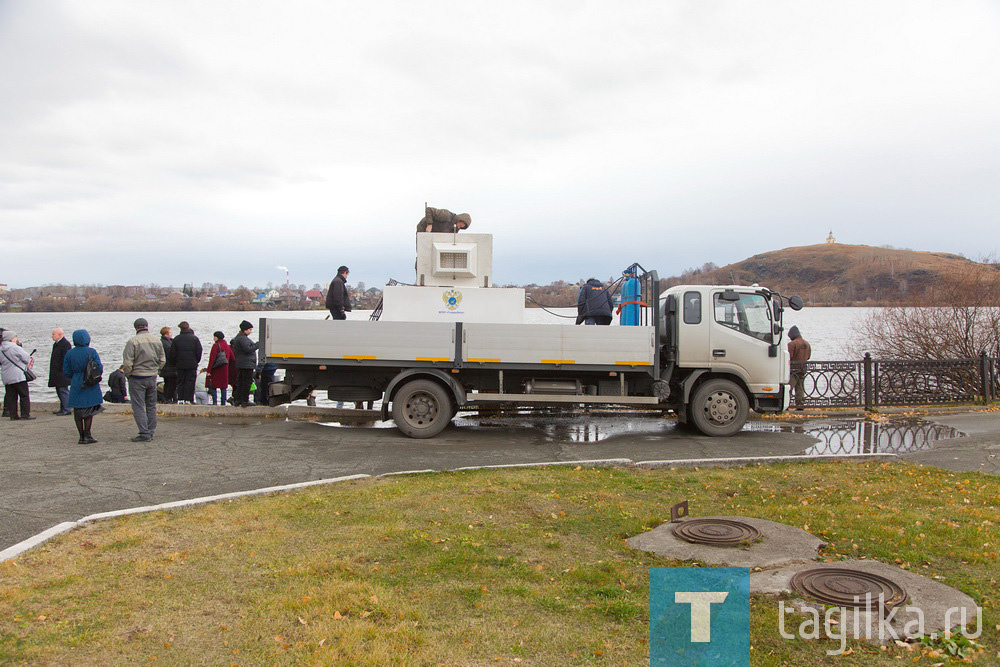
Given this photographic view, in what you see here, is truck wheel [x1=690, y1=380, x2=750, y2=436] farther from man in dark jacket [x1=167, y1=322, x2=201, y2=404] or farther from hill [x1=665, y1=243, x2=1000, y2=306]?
hill [x1=665, y1=243, x2=1000, y2=306]

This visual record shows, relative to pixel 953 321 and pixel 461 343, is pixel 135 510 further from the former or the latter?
pixel 953 321

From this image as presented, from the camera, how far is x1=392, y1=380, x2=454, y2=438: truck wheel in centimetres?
1173

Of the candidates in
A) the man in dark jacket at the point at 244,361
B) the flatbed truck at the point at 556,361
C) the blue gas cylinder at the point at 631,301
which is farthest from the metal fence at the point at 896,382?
the man in dark jacket at the point at 244,361

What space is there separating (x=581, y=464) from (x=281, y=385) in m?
5.54

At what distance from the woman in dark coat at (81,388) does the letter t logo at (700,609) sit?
9156 millimetres

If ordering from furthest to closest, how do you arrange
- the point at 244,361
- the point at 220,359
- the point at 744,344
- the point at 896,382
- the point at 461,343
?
the point at 896,382, the point at 220,359, the point at 244,361, the point at 744,344, the point at 461,343

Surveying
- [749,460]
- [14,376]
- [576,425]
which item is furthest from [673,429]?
[14,376]

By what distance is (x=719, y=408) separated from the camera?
1210cm

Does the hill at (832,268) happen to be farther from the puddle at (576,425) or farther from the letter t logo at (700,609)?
the letter t logo at (700,609)

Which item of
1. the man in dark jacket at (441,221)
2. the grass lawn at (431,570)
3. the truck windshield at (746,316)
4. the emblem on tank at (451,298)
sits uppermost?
the man in dark jacket at (441,221)

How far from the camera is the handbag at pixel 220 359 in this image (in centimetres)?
1524

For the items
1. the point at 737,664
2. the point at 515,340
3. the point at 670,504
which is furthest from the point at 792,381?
the point at 737,664

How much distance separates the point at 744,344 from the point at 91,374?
10.4m

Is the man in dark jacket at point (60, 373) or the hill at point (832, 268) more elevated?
the hill at point (832, 268)
